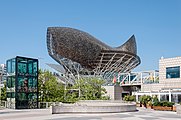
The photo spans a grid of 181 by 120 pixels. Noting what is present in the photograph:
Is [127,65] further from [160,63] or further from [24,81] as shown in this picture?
[24,81]

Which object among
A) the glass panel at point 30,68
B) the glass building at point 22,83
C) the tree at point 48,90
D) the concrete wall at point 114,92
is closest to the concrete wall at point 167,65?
the concrete wall at point 114,92

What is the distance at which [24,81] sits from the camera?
137 feet

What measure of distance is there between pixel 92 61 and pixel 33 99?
53.8m

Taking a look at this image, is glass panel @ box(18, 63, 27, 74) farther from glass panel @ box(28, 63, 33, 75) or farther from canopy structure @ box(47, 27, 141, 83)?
canopy structure @ box(47, 27, 141, 83)

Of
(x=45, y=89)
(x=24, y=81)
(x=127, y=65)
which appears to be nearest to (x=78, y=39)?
(x=127, y=65)

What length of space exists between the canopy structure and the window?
39385mm

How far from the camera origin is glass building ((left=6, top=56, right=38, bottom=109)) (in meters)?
40.8

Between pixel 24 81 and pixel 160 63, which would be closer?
pixel 24 81

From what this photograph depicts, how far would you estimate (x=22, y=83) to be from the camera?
1634 inches

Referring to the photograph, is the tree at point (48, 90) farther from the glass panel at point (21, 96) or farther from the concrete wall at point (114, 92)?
the concrete wall at point (114, 92)

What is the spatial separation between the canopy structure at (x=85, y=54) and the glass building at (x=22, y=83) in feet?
157

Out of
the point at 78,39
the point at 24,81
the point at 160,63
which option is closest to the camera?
the point at 24,81

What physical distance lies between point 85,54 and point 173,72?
4435 centimetres

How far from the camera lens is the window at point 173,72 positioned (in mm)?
51156
